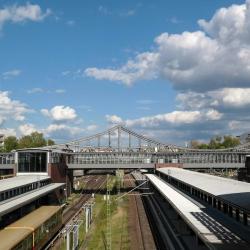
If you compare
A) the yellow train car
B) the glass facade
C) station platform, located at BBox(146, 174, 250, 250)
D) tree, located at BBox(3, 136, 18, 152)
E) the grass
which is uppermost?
tree, located at BBox(3, 136, 18, 152)

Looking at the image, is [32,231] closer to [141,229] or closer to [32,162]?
[141,229]

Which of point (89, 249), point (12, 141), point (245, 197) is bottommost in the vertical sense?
point (89, 249)

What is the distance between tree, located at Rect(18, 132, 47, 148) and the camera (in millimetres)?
178875

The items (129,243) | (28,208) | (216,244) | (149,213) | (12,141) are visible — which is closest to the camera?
(216,244)

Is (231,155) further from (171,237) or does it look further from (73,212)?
(171,237)

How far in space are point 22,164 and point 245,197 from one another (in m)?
53.6

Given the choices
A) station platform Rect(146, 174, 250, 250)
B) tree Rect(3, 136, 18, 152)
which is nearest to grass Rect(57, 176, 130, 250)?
station platform Rect(146, 174, 250, 250)

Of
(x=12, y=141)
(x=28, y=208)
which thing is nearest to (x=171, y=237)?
(x=28, y=208)

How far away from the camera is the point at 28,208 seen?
54719 mm

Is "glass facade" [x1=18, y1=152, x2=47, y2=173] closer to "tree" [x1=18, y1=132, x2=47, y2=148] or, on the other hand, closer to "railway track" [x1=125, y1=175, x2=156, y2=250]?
"railway track" [x1=125, y1=175, x2=156, y2=250]

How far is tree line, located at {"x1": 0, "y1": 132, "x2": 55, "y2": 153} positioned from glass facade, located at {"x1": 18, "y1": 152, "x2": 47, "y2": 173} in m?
86.8

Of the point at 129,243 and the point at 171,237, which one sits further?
the point at 129,243

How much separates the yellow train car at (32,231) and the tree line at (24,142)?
12026 cm

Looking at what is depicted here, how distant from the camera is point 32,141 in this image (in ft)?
620
